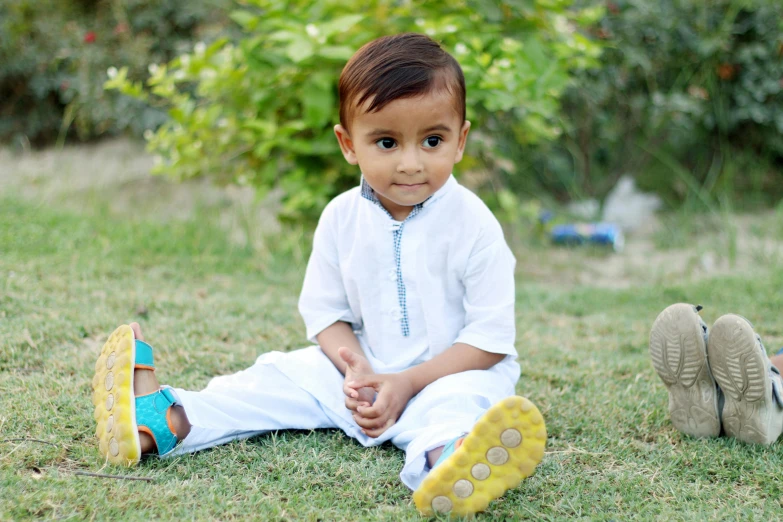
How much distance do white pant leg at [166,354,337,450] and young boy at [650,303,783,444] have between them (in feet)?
2.93

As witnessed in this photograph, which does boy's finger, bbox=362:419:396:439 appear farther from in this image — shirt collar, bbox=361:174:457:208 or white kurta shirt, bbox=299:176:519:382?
shirt collar, bbox=361:174:457:208

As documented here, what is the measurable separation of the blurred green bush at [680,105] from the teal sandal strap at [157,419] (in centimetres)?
343

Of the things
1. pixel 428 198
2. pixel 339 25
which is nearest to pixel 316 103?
pixel 339 25

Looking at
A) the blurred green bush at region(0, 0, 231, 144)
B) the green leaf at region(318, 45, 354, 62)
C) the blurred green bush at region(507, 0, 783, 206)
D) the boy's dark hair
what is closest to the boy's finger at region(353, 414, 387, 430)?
the boy's dark hair

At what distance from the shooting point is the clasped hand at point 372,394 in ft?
6.03

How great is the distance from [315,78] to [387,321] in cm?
172

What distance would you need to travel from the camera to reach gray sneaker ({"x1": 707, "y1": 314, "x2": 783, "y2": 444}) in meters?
1.83

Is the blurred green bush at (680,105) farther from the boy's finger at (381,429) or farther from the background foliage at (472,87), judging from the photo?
the boy's finger at (381,429)

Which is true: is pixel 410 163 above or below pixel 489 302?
above

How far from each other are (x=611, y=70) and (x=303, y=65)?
91.6 inches

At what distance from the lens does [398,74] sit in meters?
1.78

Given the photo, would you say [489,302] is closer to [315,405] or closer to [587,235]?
[315,405]

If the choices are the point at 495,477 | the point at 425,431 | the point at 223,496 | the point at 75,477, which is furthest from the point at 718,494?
the point at 75,477

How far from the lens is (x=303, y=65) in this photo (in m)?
3.43
